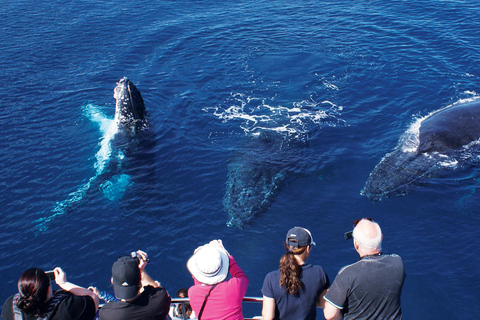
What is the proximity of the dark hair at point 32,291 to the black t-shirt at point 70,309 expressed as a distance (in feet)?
0.53

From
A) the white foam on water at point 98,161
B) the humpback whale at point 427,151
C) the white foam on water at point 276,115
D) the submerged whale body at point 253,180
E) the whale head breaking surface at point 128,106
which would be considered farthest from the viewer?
the white foam on water at point 276,115

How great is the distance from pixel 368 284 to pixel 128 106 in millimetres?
19318

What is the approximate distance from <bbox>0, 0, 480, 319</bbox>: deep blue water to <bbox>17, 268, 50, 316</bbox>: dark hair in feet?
29.0

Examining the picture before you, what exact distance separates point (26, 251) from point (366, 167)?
51.7ft

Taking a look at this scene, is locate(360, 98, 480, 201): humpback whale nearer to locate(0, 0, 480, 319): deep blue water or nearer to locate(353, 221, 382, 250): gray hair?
locate(0, 0, 480, 319): deep blue water

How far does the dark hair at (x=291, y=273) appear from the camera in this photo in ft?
24.4

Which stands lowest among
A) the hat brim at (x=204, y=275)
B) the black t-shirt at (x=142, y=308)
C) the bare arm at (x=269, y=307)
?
the bare arm at (x=269, y=307)

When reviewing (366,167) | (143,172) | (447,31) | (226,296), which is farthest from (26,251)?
(447,31)

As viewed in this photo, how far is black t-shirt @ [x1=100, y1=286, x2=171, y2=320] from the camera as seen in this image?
7336 mm

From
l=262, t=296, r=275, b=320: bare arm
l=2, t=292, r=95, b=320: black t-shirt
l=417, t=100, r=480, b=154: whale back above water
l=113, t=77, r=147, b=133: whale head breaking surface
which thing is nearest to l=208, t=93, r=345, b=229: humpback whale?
l=113, t=77, r=147, b=133: whale head breaking surface

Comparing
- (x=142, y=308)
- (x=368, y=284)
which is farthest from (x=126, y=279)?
(x=368, y=284)

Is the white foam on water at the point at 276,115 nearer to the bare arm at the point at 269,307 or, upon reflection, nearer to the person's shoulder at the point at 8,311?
the bare arm at the point at 269,307

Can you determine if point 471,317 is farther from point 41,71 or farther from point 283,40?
point 41,71

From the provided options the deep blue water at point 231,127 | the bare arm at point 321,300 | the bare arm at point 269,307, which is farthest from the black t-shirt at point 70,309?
the deep blue water at point 231,127
